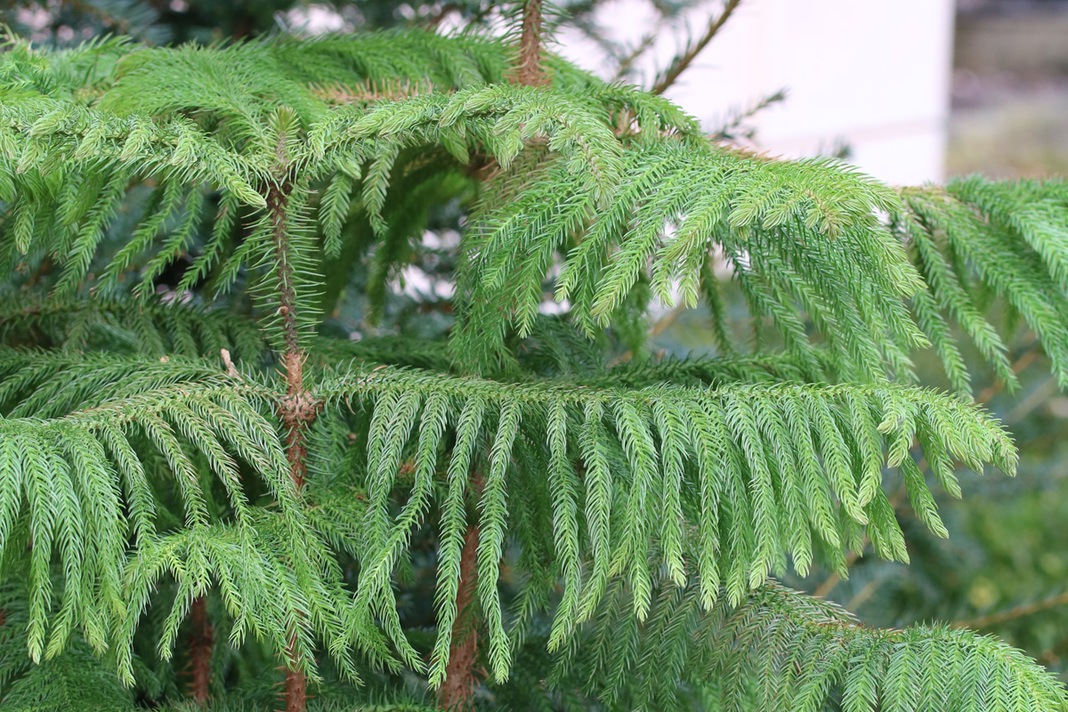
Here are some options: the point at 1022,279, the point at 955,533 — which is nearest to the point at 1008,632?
the point at 955,533

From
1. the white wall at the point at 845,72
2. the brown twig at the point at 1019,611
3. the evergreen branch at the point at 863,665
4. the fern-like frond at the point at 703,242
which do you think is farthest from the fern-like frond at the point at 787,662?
the white wall at the point at 845,72

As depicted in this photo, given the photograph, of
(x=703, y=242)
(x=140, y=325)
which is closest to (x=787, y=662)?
(x=703, y=242)

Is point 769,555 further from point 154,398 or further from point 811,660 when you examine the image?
point 154,398

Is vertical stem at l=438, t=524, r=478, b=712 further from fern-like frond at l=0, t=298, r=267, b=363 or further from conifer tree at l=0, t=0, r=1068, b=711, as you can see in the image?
fern-like frond at l=0, t=298, r=267, b=363

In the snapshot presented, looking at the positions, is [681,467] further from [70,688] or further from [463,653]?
[70,688]

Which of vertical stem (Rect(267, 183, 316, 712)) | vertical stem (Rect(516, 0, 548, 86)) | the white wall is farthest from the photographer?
the white wall

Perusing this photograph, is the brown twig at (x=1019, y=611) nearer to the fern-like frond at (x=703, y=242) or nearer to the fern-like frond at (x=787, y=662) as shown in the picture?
the fern-like frond at (x=787, y=662)

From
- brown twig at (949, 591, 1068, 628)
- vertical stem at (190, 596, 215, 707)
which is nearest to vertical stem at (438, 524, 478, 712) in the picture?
vertical stem at (190, 596, 215, 707)
